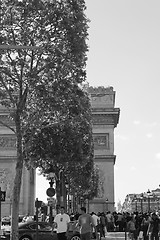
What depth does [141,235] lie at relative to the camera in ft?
105

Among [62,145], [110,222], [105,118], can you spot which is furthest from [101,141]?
[62,145]

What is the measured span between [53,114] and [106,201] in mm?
46013

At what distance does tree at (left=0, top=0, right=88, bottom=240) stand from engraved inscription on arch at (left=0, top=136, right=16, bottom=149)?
4867 centimetres

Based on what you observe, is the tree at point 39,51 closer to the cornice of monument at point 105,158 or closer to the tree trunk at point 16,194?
the tree trunk at point 16,194

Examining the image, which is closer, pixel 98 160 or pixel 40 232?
pixel 40 232

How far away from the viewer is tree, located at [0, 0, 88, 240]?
74.0ft

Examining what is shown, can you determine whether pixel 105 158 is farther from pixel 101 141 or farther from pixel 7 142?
pixel 7 142

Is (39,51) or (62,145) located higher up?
(39,51)

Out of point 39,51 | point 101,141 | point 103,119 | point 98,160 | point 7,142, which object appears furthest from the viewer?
point 103,119

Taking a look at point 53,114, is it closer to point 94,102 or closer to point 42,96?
point 42,96

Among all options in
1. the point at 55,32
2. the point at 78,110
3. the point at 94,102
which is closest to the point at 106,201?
the point at 94,102

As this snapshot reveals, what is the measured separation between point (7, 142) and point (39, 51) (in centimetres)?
5106

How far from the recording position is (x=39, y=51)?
2266cm

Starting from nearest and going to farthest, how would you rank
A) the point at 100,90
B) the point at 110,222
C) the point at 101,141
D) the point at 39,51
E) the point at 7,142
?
the point at 39,51 → the point at 110,222 → the point at 7,142 → the point at 101,141 → the point at 100,90
